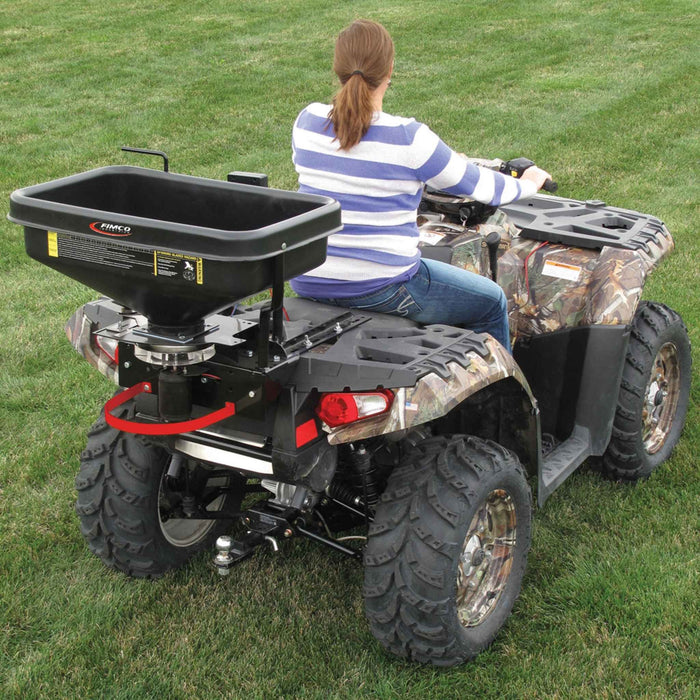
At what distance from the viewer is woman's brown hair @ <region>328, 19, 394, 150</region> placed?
3.55 metres

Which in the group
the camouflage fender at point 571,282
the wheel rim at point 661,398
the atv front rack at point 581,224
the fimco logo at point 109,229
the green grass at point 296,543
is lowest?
the green grass at point 296,543

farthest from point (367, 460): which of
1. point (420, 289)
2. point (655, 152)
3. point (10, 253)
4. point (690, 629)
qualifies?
point (655, 152)

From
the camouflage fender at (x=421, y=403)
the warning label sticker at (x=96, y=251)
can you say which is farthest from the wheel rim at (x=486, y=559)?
the warning label sticker at (x=96, y=251)

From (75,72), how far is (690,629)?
11895 mm

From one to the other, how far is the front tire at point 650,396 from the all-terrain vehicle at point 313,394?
0.02 meters

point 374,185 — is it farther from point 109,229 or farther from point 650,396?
point 650,396

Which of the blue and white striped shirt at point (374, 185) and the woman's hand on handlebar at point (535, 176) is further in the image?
the woman's hand on handlebar at point (535, 176)

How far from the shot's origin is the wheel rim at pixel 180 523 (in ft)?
12.9

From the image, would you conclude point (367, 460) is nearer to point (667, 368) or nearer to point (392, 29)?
point (667, 368)

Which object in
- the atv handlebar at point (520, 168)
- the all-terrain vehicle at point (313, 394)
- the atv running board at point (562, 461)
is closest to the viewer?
the all-terrain vehicle at point (313, 394)

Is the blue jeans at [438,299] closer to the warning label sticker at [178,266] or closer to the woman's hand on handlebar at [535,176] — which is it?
the woman's hand on handlebar at [535,176]

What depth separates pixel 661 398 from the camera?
4918 millimetres

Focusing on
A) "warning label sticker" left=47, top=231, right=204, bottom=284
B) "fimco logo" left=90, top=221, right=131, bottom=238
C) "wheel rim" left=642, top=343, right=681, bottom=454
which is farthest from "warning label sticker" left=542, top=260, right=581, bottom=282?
"fimco logo" left=90, top=221, right=131, bottom=238

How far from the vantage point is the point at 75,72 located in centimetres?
1348
